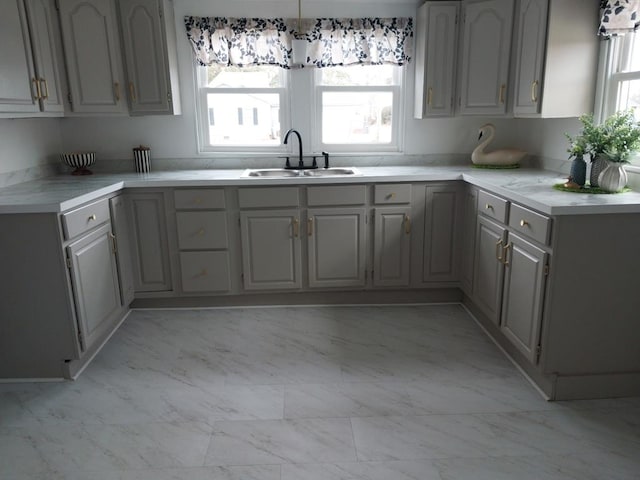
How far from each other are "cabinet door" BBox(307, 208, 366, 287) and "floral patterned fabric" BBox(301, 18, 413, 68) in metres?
1.19

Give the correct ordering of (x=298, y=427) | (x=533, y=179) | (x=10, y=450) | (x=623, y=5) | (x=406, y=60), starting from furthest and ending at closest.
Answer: (x=406, y=60)
(x=533, y=179)
(x=623, y=5)
(x=298, y=427)
(x=10, y=450)

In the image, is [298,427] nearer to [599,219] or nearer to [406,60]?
[599,219]

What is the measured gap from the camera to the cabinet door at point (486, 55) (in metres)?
3.18

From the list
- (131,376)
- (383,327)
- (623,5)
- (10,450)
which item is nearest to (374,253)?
(383,327)

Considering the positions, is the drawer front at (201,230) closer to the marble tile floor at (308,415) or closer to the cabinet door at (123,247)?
the cabinet door at (123,247)

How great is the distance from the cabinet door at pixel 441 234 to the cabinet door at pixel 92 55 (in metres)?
2.27

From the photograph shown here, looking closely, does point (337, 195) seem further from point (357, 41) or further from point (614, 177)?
point (614, 177)

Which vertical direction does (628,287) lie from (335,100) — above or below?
below

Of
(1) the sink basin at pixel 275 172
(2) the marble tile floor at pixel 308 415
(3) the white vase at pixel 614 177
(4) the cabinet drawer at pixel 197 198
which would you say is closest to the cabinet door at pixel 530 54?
(3) the white vase at pixel 614 177

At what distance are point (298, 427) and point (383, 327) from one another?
116cm

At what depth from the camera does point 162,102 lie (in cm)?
338

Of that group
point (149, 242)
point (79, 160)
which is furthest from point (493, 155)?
point (79, 160)

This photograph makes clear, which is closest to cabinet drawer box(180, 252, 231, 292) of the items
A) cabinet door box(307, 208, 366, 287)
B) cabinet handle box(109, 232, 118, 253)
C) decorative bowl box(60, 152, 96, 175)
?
cabinet handle box(109, 232, 118, 253)

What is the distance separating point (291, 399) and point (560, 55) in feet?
8.15
